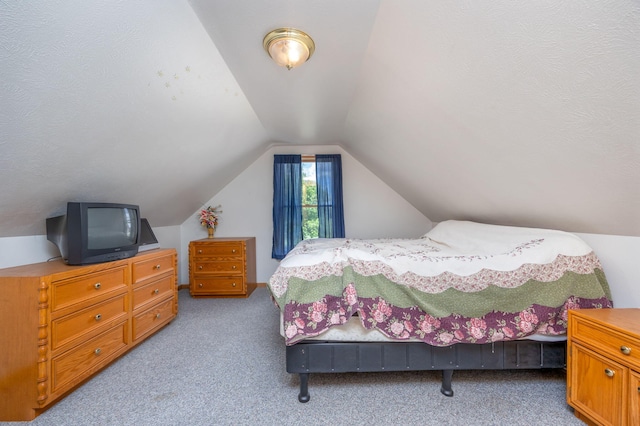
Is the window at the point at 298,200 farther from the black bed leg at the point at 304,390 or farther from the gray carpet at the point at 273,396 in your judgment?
the black bed leg at the point at 304,390

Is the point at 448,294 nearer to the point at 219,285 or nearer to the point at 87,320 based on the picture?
the point at 87,320

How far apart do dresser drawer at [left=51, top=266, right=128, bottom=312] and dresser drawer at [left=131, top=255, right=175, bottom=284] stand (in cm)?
11

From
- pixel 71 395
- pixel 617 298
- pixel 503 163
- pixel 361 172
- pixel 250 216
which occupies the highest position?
pixel 361 172

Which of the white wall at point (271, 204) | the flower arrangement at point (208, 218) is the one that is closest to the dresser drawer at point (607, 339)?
the white wall at point (271, 204)

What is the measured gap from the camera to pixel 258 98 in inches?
92.1

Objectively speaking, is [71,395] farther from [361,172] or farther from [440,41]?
[361,172]

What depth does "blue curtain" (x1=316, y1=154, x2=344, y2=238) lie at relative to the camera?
154 inches

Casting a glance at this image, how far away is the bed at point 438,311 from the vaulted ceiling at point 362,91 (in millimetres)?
465

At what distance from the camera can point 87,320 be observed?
67.3 inches

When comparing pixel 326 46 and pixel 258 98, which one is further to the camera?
pixel 258 98

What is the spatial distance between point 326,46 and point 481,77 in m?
0.91

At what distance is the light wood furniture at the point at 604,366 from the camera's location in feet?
3.70

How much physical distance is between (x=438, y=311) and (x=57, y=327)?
2.28 metres

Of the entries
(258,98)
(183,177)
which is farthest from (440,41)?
(183,177)
